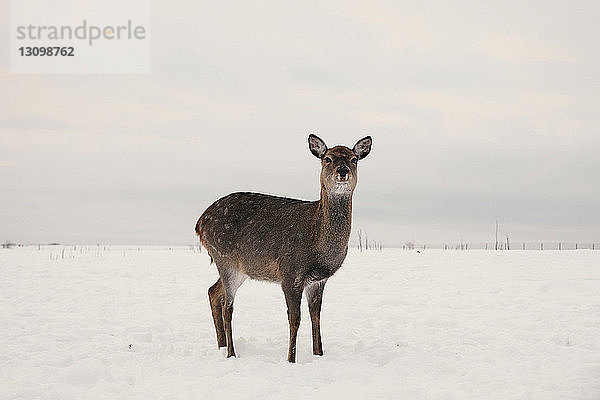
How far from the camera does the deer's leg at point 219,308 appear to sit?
37.9 feet

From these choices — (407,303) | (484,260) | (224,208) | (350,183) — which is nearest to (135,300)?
(224,208)

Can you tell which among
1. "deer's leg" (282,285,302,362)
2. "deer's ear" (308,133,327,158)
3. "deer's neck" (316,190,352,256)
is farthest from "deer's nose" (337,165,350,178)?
"deer's leg" (282,285,302,362)

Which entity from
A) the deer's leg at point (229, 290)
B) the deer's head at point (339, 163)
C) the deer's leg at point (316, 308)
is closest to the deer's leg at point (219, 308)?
the deer's leg at point (229, 290)

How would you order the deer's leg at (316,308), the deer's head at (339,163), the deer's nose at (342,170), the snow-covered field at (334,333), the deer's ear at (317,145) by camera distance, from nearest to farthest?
1. the snow-covered field at (334,333)
2. the deer's nose at (342,170)
3. the deer's head at (339,163)
4. the deer's ear at (317,145)
5. the deer's leg at (316,308)

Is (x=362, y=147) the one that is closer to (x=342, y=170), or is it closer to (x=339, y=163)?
(x=339, y=163)

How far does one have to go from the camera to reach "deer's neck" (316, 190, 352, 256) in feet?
33.4

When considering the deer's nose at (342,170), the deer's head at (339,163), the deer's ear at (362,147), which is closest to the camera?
the deer's nose at (342,170)

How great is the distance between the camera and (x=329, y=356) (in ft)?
35.2

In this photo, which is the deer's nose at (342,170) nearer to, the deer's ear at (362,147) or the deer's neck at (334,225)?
the deer's neck at (334,225)

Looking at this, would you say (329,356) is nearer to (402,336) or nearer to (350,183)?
(402,336)

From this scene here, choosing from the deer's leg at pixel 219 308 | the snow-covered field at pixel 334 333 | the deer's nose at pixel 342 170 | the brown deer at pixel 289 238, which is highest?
the deer's nose at pixel 342 170

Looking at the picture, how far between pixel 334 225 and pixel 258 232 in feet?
4.93

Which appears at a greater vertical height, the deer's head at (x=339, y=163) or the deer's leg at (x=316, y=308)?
the deer's head at (x=339, y=163)

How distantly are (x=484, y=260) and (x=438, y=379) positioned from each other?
36.7ft
